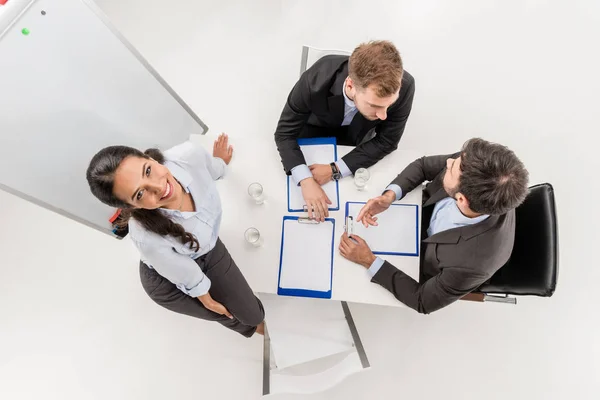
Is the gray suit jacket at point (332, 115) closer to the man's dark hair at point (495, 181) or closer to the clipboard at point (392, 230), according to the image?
the clipboard at point (392, 230)

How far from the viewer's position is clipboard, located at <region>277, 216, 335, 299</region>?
1.53 meters

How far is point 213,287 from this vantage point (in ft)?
5.48

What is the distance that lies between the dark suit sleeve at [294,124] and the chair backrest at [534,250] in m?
0.93

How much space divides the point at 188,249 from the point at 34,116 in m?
0.81

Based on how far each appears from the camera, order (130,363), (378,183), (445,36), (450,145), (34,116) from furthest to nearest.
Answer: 1. (445,36)
2. (450,145)
3. (130,363)
4. (378,183)
5. (34,116)

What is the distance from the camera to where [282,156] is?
167 centimetres

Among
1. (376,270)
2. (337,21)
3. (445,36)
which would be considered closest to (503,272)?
(376,270)

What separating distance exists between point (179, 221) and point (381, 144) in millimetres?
941

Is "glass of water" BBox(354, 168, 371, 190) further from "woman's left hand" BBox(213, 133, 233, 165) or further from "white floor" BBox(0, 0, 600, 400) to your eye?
"white floor" BBox(0, 0, 600, 400)

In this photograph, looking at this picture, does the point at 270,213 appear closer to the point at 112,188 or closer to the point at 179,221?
the point at 179,221

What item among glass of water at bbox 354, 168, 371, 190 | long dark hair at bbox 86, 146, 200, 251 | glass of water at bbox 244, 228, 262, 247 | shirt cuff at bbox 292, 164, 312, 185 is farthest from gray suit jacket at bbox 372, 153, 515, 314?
long dark hair at bbox 86, 146, 200, 251

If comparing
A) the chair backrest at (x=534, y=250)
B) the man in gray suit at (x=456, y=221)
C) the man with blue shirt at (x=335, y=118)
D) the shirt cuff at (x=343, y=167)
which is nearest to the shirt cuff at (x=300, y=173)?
the man with blue shirt at (x=335, y=118)

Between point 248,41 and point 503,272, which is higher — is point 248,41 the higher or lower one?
the higher one

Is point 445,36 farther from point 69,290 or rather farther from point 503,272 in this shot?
point 69,290
